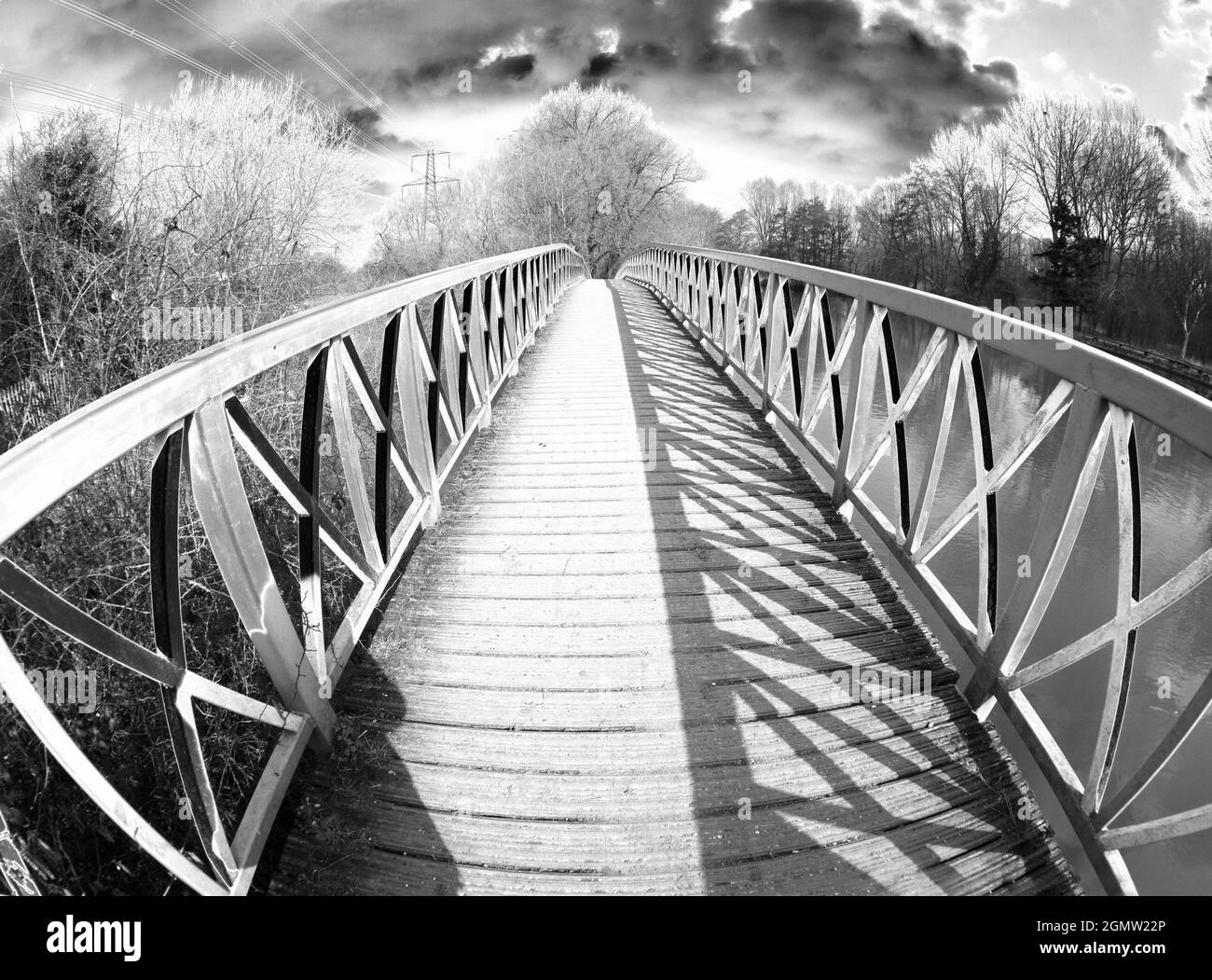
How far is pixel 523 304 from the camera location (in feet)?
25.0

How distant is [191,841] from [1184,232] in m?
38.8

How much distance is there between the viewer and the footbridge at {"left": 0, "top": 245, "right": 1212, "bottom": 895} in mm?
1457

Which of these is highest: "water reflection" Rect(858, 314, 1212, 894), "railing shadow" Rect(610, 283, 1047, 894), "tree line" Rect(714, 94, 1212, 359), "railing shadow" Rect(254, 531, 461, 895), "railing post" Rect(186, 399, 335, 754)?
"tree line" Rect(714, 94, 1212, 359)

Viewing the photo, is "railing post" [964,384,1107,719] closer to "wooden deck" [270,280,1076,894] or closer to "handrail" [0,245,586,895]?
"wooden deck" [270,280,1076,894]

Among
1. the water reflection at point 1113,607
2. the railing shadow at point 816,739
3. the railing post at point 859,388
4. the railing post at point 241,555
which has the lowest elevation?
the water reflection at point 1113,607
